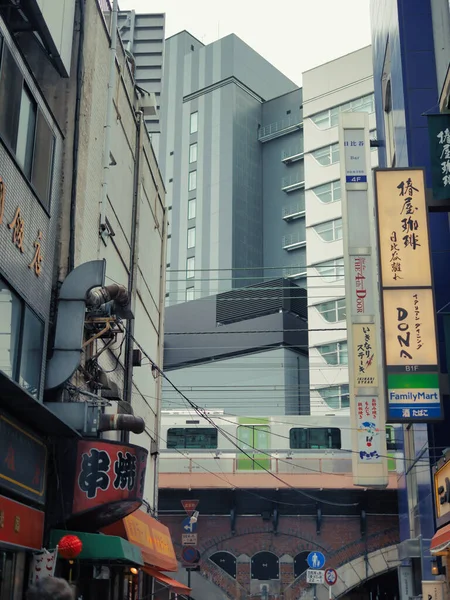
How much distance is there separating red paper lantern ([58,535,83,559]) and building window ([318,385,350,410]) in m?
41.4

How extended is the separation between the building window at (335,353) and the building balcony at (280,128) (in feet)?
72.6

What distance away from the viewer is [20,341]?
11023mm

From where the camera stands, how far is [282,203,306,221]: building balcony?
214 ft

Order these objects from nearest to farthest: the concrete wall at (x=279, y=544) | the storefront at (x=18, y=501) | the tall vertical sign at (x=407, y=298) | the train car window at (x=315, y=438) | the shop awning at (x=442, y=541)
Result: the storefront at (x=18, y=501)
the shop awning at (x=442, y=541)
the tall vertical sign at (x=407, y=298)
the concrete wall at (x=279, y=544)
the train car window at (x=315, y=438)

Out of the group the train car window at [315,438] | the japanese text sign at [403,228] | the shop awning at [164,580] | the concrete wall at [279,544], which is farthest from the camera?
the train car window at [315,438]

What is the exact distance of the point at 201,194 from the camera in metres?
67.5

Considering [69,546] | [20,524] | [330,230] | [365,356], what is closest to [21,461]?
[20,524]

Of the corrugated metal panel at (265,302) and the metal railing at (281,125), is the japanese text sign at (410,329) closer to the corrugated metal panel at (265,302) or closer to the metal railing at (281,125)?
the corrugated metal panel at (265,302)

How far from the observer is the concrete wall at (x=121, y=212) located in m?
14.4

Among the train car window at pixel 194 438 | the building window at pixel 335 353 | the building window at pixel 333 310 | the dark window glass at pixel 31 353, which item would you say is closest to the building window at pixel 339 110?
the building window at pixel 333 310

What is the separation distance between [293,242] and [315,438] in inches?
1208

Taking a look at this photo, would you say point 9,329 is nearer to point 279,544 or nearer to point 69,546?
point 69,546

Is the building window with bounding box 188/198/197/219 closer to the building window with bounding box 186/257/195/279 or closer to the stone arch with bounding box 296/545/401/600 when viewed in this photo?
the building window with bounding box 186/257/195/279

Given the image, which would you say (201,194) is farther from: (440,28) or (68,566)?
(68,566)
